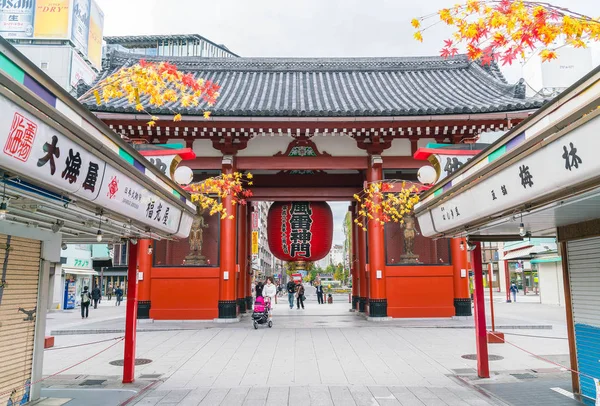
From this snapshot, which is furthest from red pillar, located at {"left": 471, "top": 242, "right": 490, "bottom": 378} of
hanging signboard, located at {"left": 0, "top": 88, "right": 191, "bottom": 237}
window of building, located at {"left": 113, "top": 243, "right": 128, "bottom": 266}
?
window of building, located at {"left": 113, "top": 243, "right": 128, "bottom": 266}

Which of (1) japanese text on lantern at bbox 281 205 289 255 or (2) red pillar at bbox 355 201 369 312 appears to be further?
(2) red pillar at bbox 355 201 369 312

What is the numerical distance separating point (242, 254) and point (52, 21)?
1741 inches

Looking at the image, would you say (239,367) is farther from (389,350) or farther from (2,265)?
(2,265)

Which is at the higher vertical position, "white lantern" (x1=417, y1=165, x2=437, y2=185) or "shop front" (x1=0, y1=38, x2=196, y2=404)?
"white lantern" (x1=417, y1=165, x2=437, y2=185)

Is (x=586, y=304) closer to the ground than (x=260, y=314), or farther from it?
farther from it

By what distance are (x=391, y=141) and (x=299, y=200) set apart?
13.8 ft

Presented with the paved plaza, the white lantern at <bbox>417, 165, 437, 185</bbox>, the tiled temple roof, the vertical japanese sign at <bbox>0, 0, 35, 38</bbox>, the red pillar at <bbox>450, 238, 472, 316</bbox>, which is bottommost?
the paved plaza

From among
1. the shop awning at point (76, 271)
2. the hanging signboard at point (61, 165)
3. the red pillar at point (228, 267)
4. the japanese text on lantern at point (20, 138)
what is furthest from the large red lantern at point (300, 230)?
the shop awning at point (76, 271)

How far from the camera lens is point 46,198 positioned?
3992mm

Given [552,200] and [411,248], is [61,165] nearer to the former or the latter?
[552,200]

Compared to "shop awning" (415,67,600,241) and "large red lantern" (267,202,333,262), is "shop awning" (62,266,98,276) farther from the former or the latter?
"shop awning" (415,67,600,241)

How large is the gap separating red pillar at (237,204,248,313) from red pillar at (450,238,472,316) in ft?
26.9

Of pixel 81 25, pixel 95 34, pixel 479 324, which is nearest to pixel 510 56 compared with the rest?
pixel 479 324

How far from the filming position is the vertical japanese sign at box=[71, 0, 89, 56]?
49188mm
